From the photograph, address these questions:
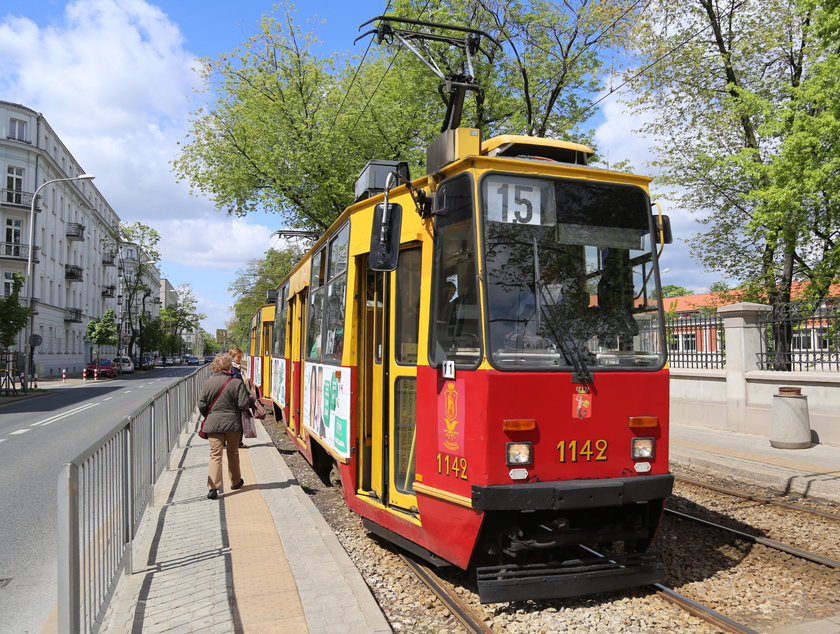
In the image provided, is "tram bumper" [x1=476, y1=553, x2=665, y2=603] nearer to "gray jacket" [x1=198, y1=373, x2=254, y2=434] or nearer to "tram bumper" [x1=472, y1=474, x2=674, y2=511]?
"tram bumper" [x1=472, y1=474, x2=674, y2=511]

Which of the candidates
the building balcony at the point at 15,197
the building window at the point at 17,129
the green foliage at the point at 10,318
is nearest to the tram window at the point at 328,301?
the green foliage at the point at 10,318

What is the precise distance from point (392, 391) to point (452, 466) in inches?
43.8

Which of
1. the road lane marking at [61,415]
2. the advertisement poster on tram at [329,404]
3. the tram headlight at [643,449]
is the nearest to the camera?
the tram headlight at [643,449]

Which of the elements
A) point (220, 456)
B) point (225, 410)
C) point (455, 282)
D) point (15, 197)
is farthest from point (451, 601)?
point (15, 197)

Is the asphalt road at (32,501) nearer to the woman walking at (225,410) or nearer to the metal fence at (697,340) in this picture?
the woman walking at (225,410)

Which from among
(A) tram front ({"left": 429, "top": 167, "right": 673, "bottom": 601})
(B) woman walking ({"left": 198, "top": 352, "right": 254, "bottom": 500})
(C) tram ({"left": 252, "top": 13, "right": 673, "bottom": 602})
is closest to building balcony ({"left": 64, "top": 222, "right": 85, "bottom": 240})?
(B) woman walking ({"left": 198, "top": 352, "right": 254, "bottom": 500})

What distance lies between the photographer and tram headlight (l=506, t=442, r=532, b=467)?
4.11 meters

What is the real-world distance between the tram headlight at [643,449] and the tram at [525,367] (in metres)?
0.01

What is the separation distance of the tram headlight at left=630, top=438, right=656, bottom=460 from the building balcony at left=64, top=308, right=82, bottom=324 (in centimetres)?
5997

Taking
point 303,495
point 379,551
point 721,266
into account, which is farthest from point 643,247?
point 721,266

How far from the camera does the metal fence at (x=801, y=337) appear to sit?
35.6 feet

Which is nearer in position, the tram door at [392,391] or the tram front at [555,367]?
the tram front at [555,367]

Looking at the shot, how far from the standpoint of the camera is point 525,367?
4.21 meters

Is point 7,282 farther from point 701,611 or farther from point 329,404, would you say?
point 701,611
